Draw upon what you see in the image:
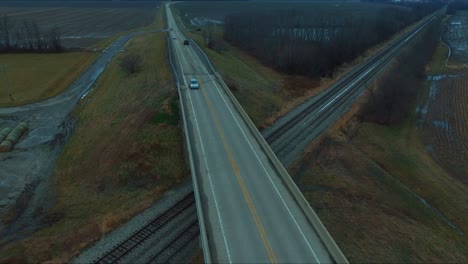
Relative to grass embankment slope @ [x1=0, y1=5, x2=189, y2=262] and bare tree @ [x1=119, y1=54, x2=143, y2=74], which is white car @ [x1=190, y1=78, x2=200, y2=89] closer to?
grass embankment slope @ [x1=0, y1=5, x2=189, y2=262]

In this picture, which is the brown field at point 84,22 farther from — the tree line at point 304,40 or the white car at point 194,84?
the white car at point 194,84

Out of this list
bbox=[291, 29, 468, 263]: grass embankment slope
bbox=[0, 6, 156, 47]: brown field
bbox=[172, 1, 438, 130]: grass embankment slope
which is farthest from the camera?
bbox=[0, 6, 156, 47]: brown field

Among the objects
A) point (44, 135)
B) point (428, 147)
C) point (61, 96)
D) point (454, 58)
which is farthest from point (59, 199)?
point (454, 58)

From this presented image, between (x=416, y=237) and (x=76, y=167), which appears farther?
(x=76, y=167)

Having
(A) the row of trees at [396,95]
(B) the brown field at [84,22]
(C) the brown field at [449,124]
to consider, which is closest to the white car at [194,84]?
(A) the row of trees at [396,95]

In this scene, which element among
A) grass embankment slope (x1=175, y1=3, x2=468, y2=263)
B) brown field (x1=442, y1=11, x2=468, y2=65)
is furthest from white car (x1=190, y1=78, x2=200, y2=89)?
brown field (x1=442, y1=11, x2=468, y2=65)

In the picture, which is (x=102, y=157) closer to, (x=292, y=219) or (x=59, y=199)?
(x=59, y=199)
